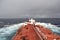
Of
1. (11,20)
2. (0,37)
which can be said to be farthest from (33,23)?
(0,37)

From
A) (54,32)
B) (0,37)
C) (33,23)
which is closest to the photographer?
(0,37)

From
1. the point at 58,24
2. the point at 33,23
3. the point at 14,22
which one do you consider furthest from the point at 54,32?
the point at 14,22

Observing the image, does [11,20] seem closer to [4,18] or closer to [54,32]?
[4,18]

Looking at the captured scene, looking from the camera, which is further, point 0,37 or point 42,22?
point 42,22

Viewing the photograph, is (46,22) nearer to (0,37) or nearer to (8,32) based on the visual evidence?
(8,32)

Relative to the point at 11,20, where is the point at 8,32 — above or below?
below

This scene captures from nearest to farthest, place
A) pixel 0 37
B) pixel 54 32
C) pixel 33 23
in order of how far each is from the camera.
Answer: pixel 0 37 → pixel 54 32 → pixel 33 23

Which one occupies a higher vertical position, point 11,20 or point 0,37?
point 11,20

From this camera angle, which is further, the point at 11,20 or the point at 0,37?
the point at 11,20
